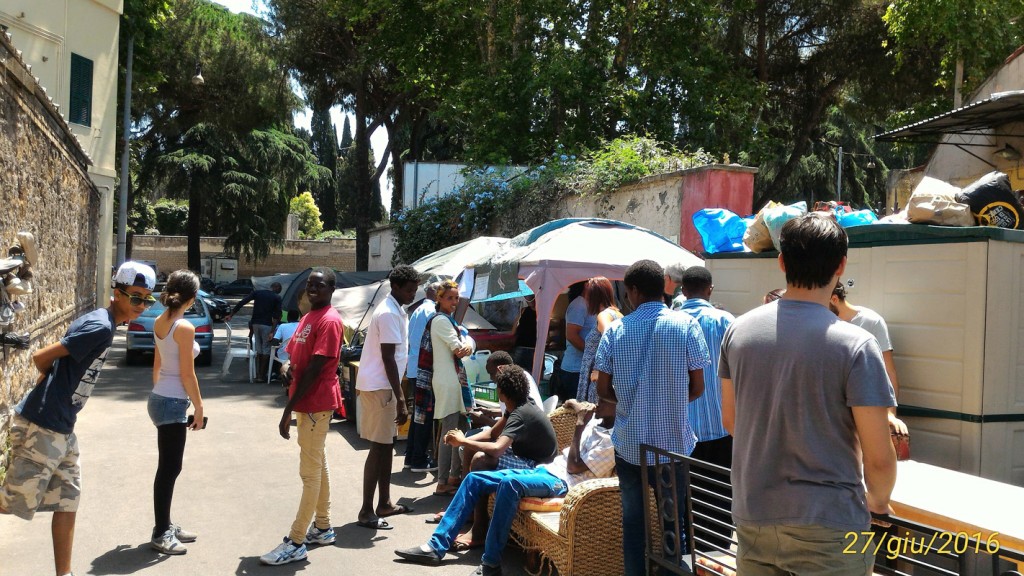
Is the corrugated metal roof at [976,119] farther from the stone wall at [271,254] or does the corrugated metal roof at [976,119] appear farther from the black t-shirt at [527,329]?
the stone wall at [271,254]

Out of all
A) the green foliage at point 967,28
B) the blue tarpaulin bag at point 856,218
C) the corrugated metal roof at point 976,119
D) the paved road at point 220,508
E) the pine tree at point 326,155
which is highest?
the pine tree at point 326,155

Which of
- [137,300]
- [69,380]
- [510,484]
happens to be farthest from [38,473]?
[510,484]

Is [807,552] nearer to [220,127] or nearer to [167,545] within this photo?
[167,545]

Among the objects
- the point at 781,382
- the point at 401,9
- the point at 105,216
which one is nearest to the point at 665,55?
the point at 401,9

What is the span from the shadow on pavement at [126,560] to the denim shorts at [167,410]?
2.80 ft

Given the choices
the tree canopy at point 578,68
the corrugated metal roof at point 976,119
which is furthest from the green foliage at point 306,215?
the corrugated metal roof at point 976,119

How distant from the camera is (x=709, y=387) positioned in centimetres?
514

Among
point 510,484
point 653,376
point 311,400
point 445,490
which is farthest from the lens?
point 445,490

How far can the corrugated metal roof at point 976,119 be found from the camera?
1048 centimetres

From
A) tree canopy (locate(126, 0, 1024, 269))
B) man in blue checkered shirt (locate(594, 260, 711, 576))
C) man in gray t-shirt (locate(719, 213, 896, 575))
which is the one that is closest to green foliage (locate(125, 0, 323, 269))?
tree canopy (locate(126, 0, 1024, 269))

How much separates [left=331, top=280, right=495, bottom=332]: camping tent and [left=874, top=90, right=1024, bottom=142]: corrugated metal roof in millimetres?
6461

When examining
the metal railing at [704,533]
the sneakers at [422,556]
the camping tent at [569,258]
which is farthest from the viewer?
the camping tent at [569,258]

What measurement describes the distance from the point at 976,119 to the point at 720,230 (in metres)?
6.85

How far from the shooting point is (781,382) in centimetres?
254
